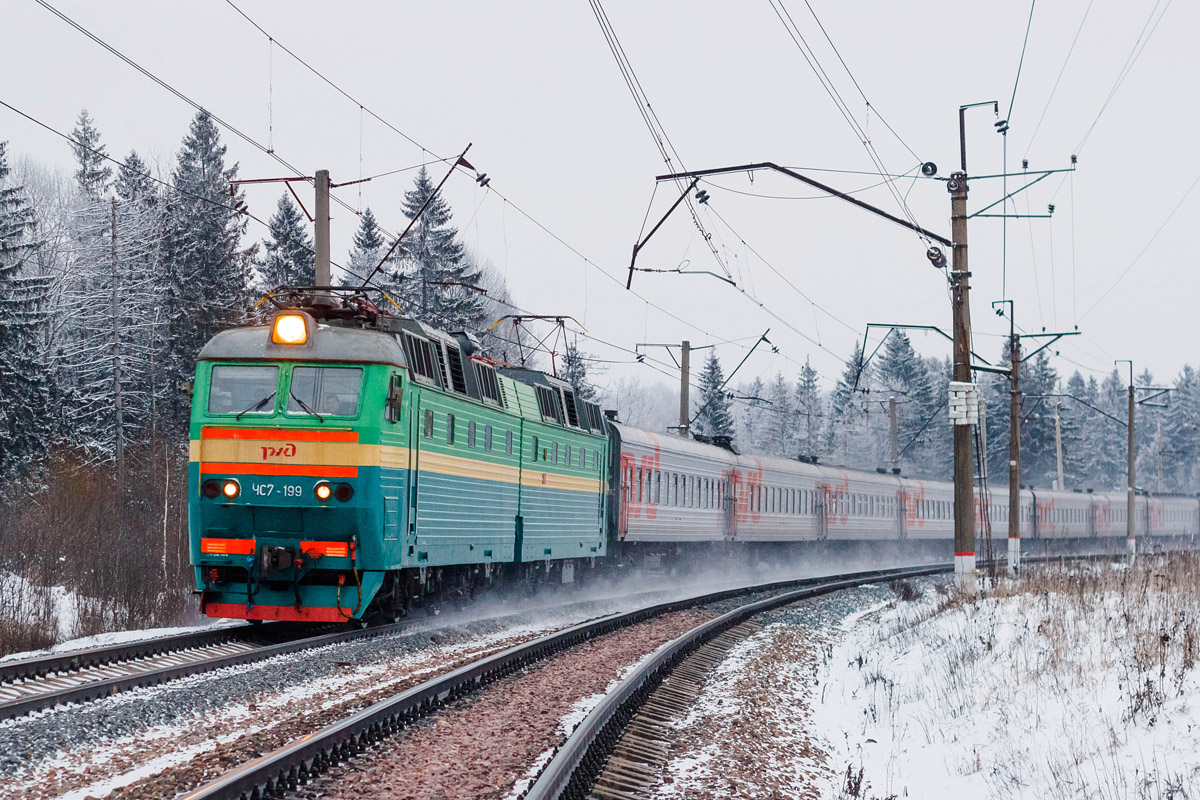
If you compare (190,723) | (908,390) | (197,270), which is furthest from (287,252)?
(908,390)

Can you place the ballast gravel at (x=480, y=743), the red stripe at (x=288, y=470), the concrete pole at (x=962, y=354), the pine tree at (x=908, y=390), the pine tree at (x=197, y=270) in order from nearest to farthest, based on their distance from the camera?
the ballast gravel at (x=480, y=743), the red stripe at (x=288, y=470), the concrete pole at (x=962, y=354), the pine tree at (x=197, y=270), the pine tree at (x=908, y=390)

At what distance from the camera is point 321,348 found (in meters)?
13.6

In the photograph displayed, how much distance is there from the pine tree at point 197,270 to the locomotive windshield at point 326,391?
26.3 meters

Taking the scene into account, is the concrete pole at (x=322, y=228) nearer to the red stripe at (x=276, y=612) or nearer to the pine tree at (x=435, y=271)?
the red stripe at (x=276, y=612)

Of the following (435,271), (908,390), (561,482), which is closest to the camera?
(561,482)

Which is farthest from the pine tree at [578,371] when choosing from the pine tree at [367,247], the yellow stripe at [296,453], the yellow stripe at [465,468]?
the yellow stripe at [296,453]

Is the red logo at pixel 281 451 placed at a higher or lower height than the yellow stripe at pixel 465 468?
higher

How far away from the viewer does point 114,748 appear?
785 cm

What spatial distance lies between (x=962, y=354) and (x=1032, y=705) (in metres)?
11.0

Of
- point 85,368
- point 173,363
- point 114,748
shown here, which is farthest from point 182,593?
point 173,363

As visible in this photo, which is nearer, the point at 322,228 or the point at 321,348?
the point at 321,348

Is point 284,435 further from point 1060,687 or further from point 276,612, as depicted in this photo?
point 1060,687

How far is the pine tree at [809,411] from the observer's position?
339ft

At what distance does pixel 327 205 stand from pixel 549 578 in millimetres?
7681
